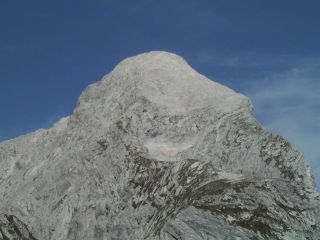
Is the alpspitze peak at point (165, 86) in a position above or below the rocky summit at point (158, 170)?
above

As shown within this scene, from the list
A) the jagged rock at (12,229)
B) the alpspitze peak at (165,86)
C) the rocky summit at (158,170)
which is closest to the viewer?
the rocky summit at (158,170)

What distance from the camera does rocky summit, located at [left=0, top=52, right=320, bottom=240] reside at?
3884cm

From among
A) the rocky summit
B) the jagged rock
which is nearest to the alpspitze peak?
the rocky summit

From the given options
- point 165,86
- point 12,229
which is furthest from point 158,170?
point 12,229

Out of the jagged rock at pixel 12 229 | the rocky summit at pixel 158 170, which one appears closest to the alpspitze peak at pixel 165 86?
the rocky summit at pixel 158 170

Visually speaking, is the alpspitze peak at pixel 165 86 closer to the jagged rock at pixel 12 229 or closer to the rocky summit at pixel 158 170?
the rocky summit at pixel 158 170

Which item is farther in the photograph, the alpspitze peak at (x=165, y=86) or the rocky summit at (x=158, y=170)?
the alpspitze peak at (x=165, y=86)

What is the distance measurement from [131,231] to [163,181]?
15.0ft

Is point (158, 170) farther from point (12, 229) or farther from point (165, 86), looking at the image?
point (12, 229)

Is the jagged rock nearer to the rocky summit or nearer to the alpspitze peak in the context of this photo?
the rocky summit

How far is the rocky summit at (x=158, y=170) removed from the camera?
3884 cm

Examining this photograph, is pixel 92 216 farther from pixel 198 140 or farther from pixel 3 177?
pixel 3 177

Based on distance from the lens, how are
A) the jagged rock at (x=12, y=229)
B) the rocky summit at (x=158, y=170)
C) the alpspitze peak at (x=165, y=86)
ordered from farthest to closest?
1. the alpspitze peak at (x=165, y=86)
2. the jagged rock at (x=12, y=229)
3. the rocky summit at (x=158, y=170)

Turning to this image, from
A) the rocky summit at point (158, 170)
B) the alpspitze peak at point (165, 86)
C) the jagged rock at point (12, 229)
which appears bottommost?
the jagged rock at point (12, 229)
